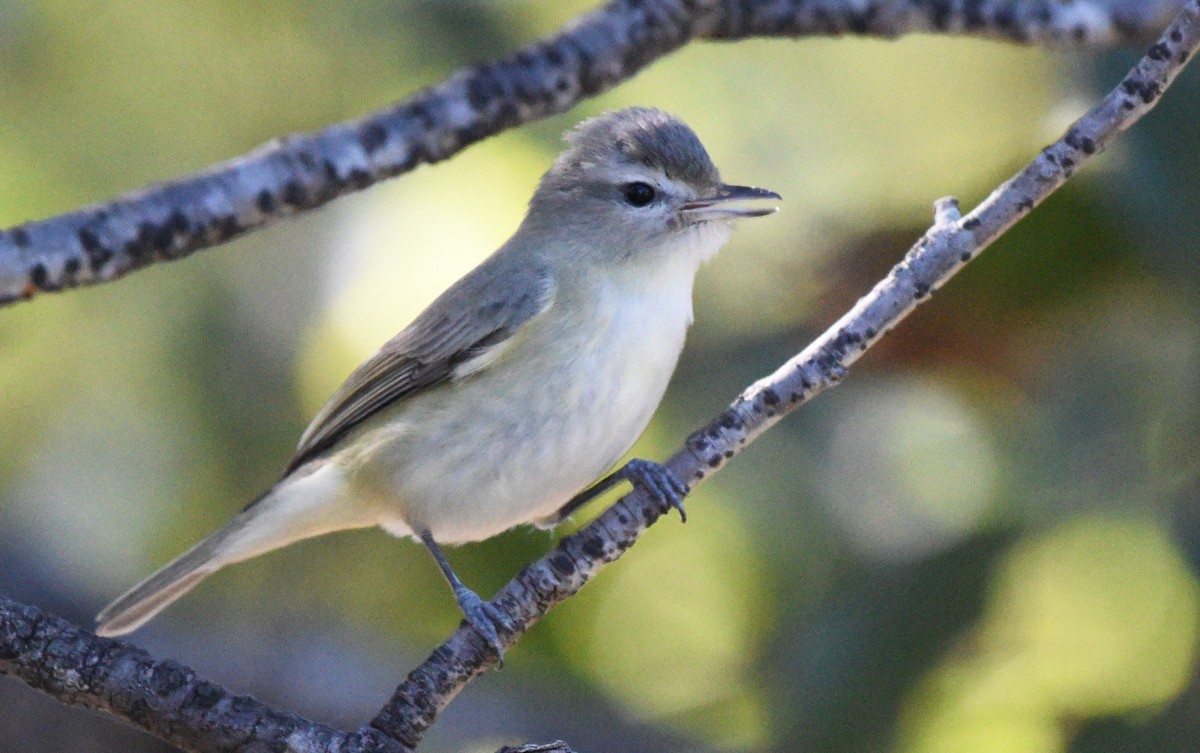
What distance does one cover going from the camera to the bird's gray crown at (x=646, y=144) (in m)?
2.80

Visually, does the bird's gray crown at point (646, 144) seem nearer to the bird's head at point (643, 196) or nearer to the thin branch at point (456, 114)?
the bird's head at point (643, 196)

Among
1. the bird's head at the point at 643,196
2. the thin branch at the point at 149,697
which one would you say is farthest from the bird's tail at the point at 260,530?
the thin branch at the point at 149,697

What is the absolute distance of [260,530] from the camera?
9.18 feet

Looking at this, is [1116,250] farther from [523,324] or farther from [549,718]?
[549,718]

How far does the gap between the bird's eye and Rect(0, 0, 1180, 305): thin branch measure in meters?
0.45

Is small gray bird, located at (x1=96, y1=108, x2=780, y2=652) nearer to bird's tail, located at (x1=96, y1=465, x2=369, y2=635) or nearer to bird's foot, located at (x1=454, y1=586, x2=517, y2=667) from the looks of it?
bird's tail, located at (x1=96, y1=465, x2=369, y2=635)

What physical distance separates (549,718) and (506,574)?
316 millimetres

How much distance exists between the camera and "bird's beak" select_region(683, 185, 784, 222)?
106 inches

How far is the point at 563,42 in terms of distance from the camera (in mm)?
2254

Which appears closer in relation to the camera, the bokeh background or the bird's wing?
the bokeh background

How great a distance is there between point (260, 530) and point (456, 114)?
3.46 ft

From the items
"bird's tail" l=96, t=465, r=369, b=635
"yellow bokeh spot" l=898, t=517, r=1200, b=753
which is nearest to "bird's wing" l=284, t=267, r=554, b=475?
"bird's tail" l=96, t=465, r=369, b=635

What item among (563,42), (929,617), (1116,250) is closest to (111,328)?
(563,42)

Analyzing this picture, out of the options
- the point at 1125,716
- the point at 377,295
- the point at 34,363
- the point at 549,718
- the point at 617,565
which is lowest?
the point at 1125,716
